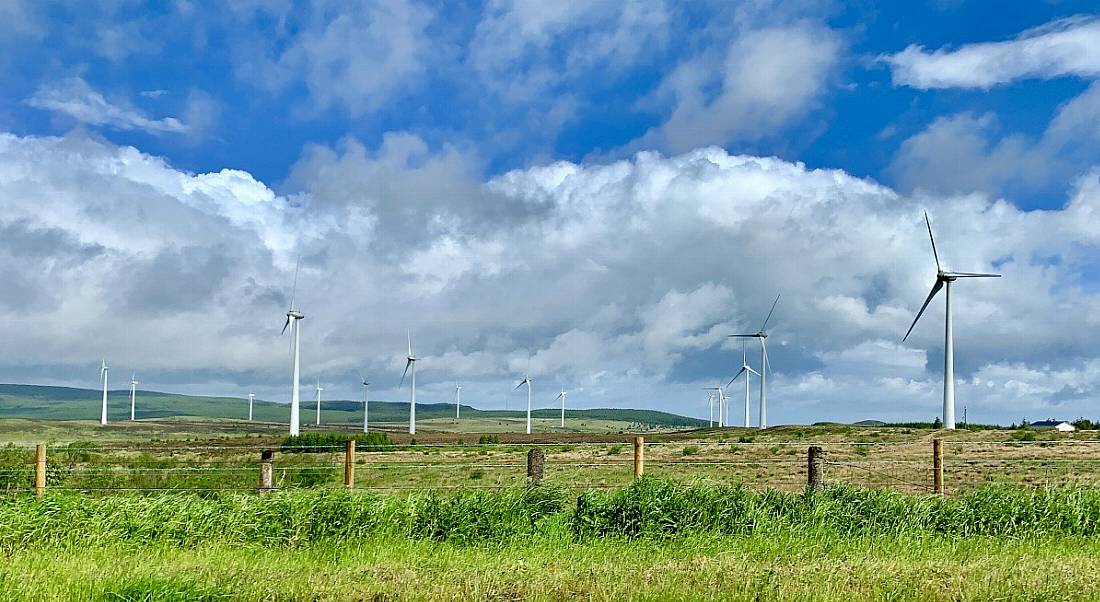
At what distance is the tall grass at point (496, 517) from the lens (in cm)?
1460

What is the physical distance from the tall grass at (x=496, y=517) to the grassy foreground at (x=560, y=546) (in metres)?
0.03

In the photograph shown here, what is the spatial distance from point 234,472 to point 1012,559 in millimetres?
21034

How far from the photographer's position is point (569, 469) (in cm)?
3428

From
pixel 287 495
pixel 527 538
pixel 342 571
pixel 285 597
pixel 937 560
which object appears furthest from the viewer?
pixel 287 495

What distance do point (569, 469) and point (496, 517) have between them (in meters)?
19.5

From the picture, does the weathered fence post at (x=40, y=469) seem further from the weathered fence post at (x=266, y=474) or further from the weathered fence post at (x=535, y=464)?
the weathered fence post at (x=535, y=464)

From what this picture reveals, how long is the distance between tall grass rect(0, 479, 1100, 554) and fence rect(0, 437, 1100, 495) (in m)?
2.14

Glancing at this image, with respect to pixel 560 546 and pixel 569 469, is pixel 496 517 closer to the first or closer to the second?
pixel 560 546

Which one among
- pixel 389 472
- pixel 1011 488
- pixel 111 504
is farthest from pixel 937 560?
pixel 389 472

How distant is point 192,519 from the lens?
48.6 ft

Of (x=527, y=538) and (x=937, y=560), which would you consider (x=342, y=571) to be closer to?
(x=527, y=538)

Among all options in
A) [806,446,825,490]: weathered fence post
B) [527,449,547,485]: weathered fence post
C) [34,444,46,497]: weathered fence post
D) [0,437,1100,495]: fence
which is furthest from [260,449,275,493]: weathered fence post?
[806,446,825,490]: weathered fence post

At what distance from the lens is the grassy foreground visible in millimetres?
11023

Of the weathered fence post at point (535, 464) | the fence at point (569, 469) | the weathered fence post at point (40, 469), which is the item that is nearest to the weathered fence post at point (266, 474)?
the fence at point (569, 469)
